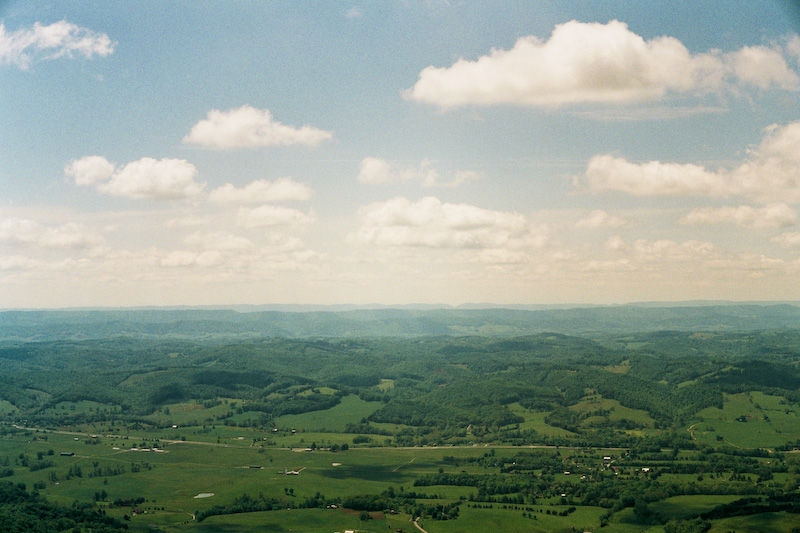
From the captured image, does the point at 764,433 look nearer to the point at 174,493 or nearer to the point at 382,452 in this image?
the point at 382,452

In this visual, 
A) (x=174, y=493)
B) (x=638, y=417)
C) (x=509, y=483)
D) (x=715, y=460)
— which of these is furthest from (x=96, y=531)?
(x=638, y=417)

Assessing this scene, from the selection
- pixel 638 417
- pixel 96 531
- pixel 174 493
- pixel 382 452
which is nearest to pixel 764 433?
pixel 638 417

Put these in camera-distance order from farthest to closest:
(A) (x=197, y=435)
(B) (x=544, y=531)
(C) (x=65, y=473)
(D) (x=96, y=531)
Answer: (A) (x=197, y=435)
(C) (x=65, y=473)
(B) (x=544, y=531)
(D) (x=96, y=531)

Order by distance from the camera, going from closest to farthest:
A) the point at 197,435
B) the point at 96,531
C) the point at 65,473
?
the point at 96,531
the point at 65,473
the point at 197,435

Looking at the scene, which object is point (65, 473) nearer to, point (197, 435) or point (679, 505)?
point (197, 435)

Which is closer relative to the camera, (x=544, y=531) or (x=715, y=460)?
(x=544, y=531)

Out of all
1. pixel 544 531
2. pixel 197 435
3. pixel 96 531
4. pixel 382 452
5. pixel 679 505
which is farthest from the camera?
pixel 197 435

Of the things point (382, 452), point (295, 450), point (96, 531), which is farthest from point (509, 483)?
point (96, 531)

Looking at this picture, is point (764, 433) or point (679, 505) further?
point (764, 433)

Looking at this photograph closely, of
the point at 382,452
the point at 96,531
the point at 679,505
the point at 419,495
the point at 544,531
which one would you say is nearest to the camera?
the point at 96,531
